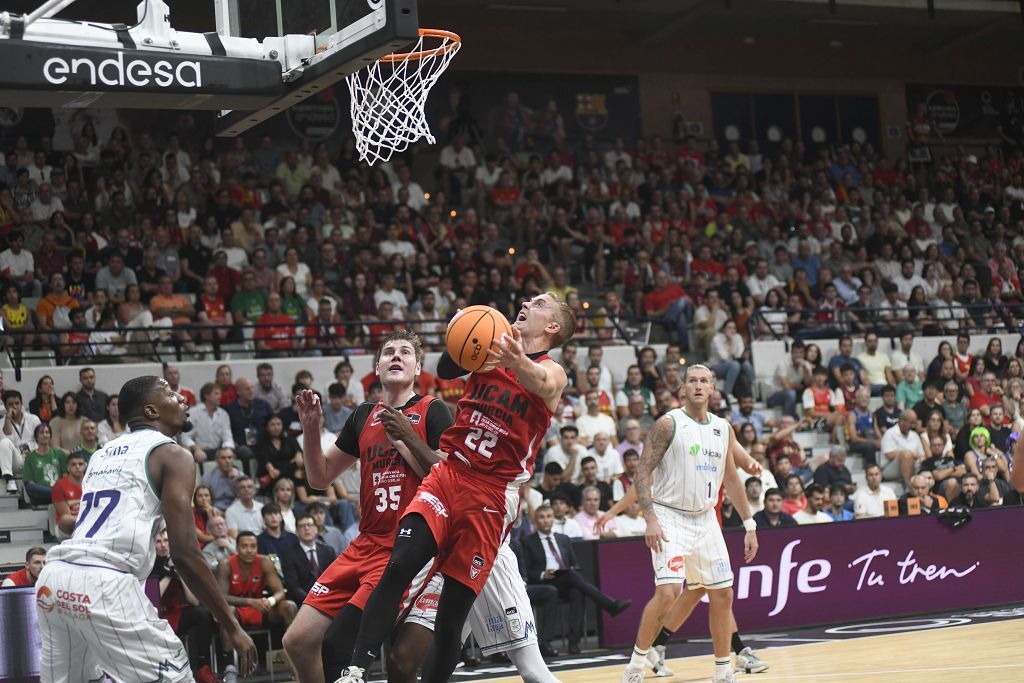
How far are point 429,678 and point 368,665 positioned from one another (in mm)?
382

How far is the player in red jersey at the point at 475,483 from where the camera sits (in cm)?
577

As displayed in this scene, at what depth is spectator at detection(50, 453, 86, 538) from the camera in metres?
12.3

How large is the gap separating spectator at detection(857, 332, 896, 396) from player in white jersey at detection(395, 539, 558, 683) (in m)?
13.5

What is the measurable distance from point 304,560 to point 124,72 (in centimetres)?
628

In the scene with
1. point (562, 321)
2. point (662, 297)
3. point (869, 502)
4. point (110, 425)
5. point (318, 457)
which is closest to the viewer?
point (562, 321)

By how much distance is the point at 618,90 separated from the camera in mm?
26031

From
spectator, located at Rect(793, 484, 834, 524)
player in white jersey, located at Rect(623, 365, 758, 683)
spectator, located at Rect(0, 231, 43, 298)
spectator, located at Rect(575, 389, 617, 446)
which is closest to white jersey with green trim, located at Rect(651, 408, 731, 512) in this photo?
player in white jersey, located at Rect(623, 365, 758, 683)

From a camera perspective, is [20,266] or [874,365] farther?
[874,365]

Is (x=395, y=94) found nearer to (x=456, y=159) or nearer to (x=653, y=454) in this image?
(x=653, y=454)

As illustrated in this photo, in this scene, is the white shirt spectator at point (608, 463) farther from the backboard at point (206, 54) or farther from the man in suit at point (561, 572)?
the backboard at point (206, 54)

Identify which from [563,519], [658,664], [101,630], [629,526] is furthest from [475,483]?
[629,526]

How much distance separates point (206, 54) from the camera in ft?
22.5

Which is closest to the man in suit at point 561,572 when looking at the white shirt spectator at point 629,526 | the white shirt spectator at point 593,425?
the white shirt spectator at point 629,526

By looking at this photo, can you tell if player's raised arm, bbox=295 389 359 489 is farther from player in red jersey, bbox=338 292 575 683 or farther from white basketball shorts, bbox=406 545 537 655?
white basketball shorts, bbox=406 545 537 655
